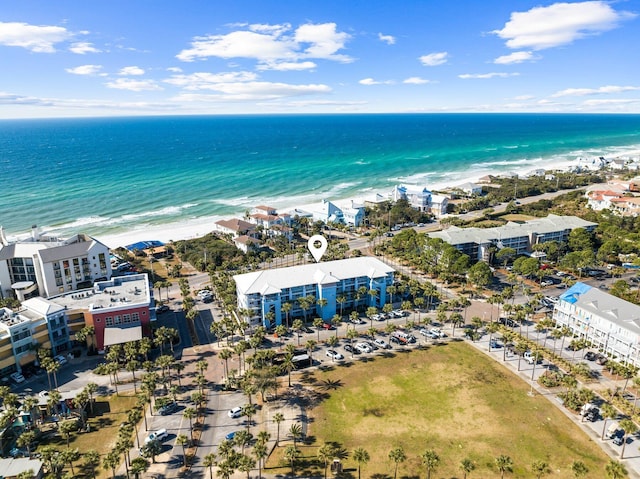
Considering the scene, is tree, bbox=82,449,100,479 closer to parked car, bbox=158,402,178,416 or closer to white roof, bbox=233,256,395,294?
parked car, bbox=158,402,178,416

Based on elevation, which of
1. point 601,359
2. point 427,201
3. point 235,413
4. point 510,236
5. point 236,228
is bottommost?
point 601,359

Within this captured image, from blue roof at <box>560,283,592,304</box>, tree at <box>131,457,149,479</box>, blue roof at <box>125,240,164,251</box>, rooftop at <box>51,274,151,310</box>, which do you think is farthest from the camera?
blue roof at <box>125,240,164,251</box>

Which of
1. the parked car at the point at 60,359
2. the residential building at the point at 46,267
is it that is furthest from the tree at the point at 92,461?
the residential building at the point at 46,267

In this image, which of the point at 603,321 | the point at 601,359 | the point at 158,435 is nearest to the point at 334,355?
the point at 158,435

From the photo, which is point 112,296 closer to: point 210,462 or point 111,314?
point 111,314

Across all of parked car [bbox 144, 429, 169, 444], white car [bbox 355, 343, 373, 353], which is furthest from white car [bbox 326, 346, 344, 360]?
parked car [bbox 144, 429, 169, 444]

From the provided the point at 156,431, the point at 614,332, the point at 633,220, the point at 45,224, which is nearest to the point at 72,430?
the point at 156,431
